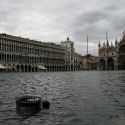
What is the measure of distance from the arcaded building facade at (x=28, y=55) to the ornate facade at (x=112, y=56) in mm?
29238

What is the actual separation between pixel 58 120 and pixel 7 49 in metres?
94.3

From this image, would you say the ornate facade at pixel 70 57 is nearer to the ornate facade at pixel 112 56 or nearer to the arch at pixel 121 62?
the ornate facade at pixel 112 56

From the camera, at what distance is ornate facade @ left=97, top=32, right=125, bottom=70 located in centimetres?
16388

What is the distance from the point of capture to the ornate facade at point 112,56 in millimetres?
163875

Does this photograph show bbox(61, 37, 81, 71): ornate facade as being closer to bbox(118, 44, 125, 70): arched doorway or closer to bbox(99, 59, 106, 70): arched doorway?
bbox(99, 59, 106, 70): arched doorway

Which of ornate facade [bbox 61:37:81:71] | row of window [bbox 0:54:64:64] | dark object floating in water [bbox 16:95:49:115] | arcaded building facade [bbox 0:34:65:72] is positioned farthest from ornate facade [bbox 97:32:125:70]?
dark object floating in water [bbox 16:95:49:115]

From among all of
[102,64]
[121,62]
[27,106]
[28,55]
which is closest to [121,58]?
[121,62]

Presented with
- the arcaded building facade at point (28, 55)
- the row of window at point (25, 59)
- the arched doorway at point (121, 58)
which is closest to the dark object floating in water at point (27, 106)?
the arcaded building facade at point (28, 55)

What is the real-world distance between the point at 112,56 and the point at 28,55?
2630 inches

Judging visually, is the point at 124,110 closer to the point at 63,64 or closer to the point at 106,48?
the point at 63,64

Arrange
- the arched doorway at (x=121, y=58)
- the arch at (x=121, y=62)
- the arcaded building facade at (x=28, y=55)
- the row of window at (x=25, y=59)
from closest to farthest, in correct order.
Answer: the row of window at (x=25, y=59) < the arcaded building facade at (x=28, y=55) < the arched doorway at (x=121, y=58) < the arch at (x=121, y=62)

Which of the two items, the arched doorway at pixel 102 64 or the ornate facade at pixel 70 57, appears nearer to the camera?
the ornate facade at pixel 70 57

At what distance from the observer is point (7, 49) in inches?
4102

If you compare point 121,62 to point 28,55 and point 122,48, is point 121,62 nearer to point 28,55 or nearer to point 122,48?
point 122,48
